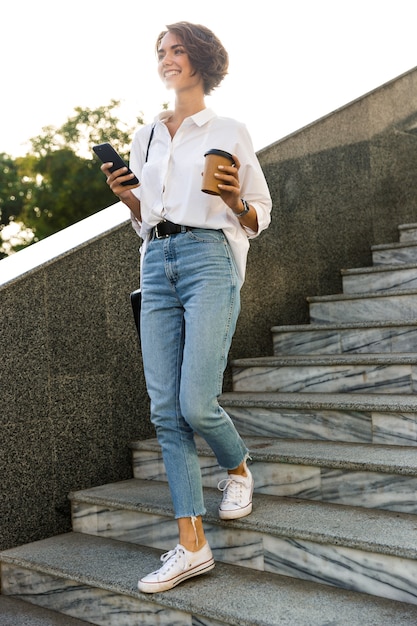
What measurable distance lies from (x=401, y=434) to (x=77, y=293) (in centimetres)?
165

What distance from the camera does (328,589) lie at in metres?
2.64

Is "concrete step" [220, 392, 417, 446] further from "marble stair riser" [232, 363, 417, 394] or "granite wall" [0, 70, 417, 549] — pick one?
"granite wall" [0, 70, 417, 549]

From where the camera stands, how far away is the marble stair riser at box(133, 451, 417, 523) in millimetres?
2885

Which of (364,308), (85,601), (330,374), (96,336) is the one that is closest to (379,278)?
(364,308)

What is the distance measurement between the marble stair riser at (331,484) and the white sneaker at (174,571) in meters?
0.62

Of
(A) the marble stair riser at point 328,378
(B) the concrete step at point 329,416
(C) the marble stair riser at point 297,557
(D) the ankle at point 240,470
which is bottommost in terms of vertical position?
(C) the marble stair riser at point 297,557

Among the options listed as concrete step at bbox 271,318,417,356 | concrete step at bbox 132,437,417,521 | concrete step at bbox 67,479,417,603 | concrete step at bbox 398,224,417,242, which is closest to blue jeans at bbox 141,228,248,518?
concrete step at bbox 67,479,417,603

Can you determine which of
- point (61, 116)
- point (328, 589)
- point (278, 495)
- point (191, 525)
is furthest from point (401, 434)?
point (61, 116)

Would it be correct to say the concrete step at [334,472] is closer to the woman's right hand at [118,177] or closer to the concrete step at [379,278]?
the woman's right hand at [118,177]

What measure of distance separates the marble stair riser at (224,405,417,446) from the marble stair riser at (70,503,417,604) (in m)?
0.75

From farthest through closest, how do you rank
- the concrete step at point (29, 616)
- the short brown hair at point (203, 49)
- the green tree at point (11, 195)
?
the green tree at point (11, 195)
the concrete step at point (29, 616)
the short brown hair at point (203, 49)

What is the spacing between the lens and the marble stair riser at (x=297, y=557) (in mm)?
2508

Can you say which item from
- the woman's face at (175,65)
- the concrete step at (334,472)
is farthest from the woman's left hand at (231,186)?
the concrete step at (334,472)

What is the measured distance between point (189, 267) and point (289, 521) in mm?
1028
